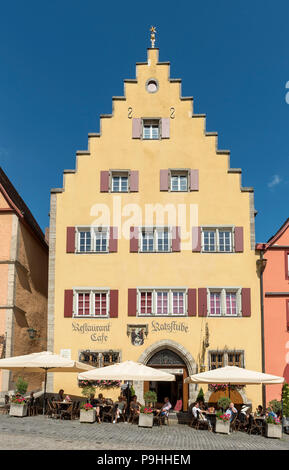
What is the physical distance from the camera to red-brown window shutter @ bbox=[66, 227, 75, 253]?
23672mm

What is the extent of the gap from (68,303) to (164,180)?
6914mm

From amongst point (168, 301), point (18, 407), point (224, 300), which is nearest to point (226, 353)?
point (224, 300)

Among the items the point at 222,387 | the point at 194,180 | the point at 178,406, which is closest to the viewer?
the point at 178,406

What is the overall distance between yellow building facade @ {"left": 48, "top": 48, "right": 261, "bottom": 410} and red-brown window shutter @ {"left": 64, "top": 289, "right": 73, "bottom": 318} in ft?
0.16

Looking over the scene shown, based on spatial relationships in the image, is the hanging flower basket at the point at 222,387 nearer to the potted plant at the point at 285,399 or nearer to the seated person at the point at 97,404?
the potted plant at the point at 285,399

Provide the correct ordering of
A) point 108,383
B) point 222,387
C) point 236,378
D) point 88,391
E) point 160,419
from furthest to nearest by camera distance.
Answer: point 108,383, point 222,387, point 88,391, point 160,419, point 236,378

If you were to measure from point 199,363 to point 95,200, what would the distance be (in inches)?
332

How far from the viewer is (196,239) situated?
23.6 m

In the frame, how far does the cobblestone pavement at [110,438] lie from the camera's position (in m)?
13.2

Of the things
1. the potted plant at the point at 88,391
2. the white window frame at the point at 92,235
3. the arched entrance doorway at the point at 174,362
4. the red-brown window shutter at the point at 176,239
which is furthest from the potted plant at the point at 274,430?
the white window frame at the point at 92,235

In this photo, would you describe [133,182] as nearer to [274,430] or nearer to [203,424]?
[203,424]

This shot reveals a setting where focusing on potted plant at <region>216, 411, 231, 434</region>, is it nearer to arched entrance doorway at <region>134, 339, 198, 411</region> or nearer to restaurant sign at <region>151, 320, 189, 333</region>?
arched entrance doorway at <region>134, 339, 198, 411</region>

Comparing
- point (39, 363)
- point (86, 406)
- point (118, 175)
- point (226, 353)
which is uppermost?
point (118, 175)

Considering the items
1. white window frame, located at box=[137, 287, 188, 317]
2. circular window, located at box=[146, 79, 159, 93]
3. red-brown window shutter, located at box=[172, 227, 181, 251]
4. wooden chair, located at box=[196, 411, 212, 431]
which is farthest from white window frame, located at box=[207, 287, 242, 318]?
circular window, located at box=[146, 79, 159, 93]
